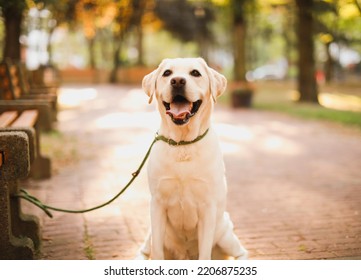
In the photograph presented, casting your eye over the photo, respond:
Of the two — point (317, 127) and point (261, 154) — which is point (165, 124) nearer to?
point (261, 154)

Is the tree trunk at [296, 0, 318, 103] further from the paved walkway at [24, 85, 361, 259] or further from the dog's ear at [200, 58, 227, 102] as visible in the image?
the dog's ear at [200, 58, 227, 102]

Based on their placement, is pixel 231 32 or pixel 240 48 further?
pixel 231 32

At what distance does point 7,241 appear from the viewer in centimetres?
383

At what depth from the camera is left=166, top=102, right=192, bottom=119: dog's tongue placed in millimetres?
3484

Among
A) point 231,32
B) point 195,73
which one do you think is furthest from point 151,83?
point 231,32

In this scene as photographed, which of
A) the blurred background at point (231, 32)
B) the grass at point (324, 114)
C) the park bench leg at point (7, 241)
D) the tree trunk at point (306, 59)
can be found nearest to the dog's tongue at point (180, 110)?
the park bench leg at point (7, 241)

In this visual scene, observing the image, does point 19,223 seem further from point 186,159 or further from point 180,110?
point 180,110

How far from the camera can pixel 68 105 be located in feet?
64.9

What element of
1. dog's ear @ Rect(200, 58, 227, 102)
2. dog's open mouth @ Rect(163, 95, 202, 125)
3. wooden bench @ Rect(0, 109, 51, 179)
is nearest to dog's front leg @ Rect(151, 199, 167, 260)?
dog's open mouth @ Rect(163, 95, 202, 125)

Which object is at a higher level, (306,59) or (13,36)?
(13,36)

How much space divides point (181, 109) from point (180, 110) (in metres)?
0.02

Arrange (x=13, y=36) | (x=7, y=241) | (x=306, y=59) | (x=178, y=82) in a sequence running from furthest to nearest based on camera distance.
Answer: (x=306, y=59), (x=13, y=36), (x=7, y=241), (x=178, y=82)

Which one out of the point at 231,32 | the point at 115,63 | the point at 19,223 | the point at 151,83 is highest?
the point at 151,83
